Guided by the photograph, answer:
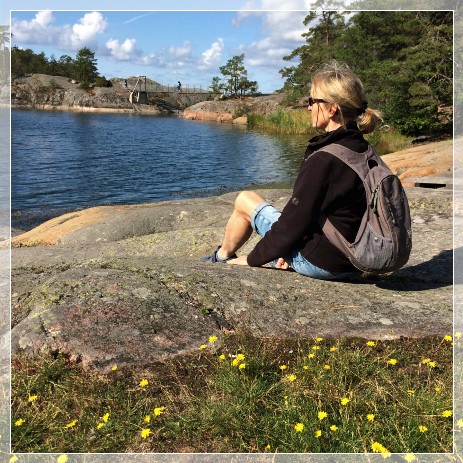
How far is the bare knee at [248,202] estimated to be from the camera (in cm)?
564

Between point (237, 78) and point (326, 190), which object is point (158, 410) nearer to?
point (326, 190)

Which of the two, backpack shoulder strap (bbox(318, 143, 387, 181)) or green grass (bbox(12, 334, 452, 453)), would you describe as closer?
green grass (bbox(12, 334, 452, 453))

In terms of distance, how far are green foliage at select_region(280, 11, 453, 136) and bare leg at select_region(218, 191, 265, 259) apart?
81.8 feet

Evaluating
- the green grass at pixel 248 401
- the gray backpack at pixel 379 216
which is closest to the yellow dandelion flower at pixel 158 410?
the green grass at pixel 248 401

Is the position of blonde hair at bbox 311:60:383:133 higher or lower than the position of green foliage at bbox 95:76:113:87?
lower

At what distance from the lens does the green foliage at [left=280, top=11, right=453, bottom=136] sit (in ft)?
94.4

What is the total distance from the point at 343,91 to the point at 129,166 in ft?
98.2

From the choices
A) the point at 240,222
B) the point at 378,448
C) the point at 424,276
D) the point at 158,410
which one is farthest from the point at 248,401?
the point at 424,276

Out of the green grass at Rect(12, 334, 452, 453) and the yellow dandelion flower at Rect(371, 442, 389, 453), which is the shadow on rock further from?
the yellow dandelion flower at Rect(371, 442, 389, 453)

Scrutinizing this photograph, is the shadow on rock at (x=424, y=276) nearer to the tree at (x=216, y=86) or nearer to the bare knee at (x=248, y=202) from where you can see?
the bare knee at (x=248, y=202)

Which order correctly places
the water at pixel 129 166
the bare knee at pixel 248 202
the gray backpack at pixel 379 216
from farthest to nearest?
the water at pixel 129 166 → the bare knee at pixel 248 202 → the gray backpack at pixel 379 216

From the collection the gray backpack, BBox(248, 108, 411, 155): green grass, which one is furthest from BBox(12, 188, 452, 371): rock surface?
BBox(248, 108, 411, 155): green grass

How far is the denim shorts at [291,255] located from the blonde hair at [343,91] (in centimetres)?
115

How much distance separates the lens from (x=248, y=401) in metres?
3.58
